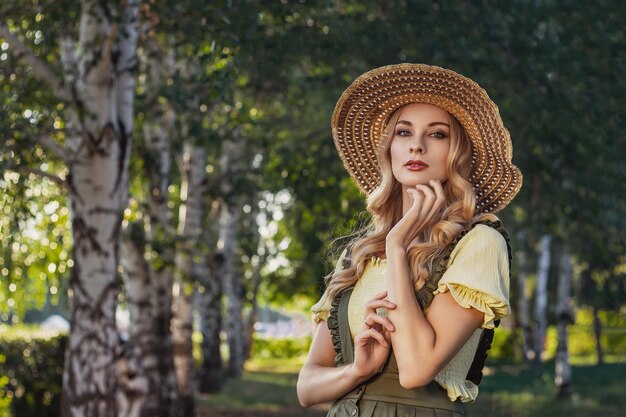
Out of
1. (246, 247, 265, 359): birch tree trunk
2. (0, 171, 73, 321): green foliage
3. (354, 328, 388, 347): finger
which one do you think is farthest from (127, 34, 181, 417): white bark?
(246, 247, 265, 359): birch tree trunk

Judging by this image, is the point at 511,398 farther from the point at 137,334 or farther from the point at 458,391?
the point at 458,391

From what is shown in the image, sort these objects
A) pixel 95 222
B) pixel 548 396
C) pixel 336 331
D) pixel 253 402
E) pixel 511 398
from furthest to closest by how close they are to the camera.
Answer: pixel 253 402 < pixel 548 396 < pixel 511 398 < pixel 95 222 < pixel 336 331

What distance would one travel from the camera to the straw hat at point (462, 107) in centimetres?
357

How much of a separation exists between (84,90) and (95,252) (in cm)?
136

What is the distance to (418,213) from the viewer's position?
134 inches

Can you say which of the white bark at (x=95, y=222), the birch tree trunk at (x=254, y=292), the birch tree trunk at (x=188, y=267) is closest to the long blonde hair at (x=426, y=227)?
the white bark at (x=95, y=222)

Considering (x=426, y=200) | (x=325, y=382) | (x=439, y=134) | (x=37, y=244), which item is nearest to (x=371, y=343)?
(x=325, y=382)

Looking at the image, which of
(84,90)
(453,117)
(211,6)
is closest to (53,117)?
(84,90)

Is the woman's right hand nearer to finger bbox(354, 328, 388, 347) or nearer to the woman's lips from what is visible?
finger bbox(354, 328, 388, 347)

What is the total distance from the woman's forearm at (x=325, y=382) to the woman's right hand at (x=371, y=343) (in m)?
0.04

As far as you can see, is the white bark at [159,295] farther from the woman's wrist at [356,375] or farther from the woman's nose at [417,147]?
the woman's wrist at [356,375]

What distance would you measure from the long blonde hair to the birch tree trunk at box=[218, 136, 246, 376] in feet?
39.9

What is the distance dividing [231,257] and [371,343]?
20.5m

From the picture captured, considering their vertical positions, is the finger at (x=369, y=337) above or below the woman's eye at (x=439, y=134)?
below
